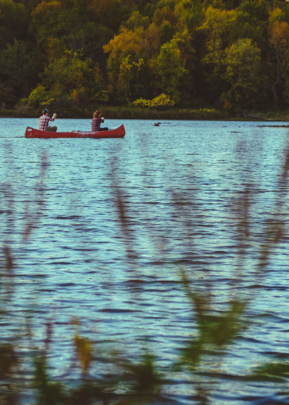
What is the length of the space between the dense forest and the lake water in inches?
3667

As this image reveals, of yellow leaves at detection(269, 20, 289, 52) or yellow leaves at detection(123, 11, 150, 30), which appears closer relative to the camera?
yellow leaves at detection(269, 20, 289, 52)

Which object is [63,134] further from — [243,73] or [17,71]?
[17,71]

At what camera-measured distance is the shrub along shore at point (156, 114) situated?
10425cm

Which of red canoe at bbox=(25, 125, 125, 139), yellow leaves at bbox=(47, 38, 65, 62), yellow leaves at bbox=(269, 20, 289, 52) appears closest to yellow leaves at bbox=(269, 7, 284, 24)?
yellow leaves at bbox=(269, 20, 289, 52)

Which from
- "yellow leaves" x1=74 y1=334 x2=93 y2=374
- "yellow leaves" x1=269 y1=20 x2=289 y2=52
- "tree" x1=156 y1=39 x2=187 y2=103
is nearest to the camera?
"yellow leaves" x1=74 y1=334 x2=93 y2=374

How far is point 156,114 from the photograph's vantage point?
104375 mm

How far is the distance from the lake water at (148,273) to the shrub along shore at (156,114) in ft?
282

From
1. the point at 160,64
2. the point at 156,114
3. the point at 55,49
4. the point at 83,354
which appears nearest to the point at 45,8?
the point at 55,49

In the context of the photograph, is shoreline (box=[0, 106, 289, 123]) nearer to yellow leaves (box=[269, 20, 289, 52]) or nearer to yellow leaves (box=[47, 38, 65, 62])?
yellow leaves (box=[269, 20, 289, 52])

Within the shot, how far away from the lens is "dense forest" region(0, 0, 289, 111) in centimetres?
11012

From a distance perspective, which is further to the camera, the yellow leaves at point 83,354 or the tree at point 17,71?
the tree at point 17,71

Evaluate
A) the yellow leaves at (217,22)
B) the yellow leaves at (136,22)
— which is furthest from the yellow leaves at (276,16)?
the yellow leaves at (136,22)

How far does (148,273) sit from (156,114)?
A: 96.7 metres

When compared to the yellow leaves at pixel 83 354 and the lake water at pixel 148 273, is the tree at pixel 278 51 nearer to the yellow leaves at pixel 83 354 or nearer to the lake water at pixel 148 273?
the lake water at pixel 148 273
